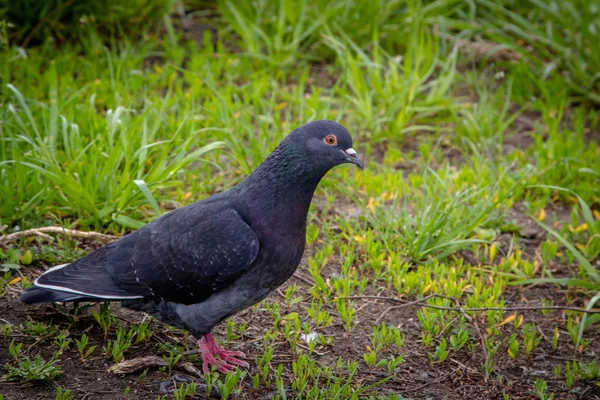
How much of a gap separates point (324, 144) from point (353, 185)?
5.03ft

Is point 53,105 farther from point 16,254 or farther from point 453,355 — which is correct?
point 453,355

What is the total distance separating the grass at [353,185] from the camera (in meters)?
3.67

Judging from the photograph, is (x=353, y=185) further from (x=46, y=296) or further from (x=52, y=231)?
(x=46, y=296)

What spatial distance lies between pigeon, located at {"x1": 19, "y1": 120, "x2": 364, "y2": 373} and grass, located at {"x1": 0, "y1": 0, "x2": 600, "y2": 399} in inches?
10.2

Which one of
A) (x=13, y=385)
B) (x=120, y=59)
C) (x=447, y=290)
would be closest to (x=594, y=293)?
(x=447, y=290)

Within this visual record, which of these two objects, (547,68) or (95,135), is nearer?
(95,135)

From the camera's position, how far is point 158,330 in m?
3.82

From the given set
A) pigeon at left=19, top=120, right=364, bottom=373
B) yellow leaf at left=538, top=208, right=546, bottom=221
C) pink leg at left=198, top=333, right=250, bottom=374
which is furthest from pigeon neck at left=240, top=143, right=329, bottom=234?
yellow leaf at left=538, top=208, right=546, bottom=221

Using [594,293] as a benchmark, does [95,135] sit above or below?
above

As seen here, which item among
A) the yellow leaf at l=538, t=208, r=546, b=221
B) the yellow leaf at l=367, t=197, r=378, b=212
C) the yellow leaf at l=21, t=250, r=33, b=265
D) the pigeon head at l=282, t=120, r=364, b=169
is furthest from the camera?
the yellow leaf at l=538, t=208, r=546, b=221

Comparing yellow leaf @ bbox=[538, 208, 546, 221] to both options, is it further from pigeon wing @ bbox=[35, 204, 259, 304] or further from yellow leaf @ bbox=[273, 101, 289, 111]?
pigeon wing @ bbox=[35, 204, 259, 304]

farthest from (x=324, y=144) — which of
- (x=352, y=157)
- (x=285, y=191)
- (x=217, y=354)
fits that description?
(x=217, y=354)

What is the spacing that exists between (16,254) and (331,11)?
357 cm

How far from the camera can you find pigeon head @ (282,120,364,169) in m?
3.47
